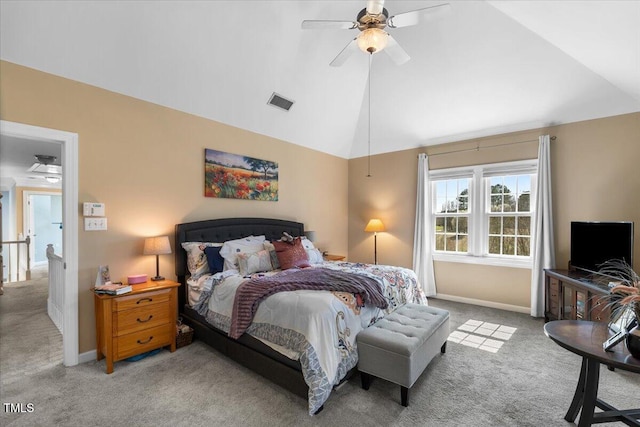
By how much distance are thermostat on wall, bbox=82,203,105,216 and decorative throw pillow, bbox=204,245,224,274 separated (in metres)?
1.09

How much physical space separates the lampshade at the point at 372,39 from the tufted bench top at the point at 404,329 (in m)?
2.48

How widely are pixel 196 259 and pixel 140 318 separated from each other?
0.79 meters

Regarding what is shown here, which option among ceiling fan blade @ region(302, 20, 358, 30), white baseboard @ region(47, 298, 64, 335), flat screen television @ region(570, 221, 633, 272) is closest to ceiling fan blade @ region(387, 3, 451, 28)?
ceiling fan blade @ region(302, 20, 358, 30)

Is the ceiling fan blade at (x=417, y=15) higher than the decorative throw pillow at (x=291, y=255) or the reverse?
higher

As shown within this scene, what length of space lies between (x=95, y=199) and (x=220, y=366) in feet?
6.78

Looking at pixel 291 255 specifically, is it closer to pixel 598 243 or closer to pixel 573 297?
pixel 573 297

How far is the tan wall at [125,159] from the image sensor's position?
2559 millimetres

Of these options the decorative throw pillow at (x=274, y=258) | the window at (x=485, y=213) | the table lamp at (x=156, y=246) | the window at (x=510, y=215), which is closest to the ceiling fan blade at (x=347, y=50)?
the decorative throw pillow at (x=274, y=258)

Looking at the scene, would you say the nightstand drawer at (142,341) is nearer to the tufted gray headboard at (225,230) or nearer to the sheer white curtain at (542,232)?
the tufted gray headboard at (225,230)

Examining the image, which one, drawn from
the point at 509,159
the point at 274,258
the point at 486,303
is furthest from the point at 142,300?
the point at 509,159

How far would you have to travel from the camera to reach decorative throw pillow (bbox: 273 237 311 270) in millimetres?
3504

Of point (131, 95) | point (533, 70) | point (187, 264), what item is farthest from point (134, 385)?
point (533, 70)

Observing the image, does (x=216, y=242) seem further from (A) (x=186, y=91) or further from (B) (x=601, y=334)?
(B) (x=601, y=334)

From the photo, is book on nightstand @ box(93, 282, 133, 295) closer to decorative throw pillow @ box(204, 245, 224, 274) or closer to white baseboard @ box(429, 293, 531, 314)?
decorative throw pillow @ box(204, 245, 224, 274)
